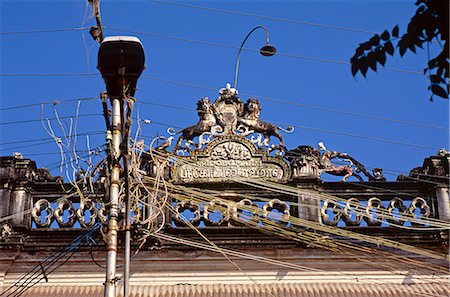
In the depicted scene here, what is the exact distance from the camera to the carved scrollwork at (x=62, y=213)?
12523 millimetres

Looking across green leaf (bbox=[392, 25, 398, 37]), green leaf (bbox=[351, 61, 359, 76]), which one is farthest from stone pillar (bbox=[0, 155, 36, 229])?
green leaf (bbox=[392, 25, 398, 37])

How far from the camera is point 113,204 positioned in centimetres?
880

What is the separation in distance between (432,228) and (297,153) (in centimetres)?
216

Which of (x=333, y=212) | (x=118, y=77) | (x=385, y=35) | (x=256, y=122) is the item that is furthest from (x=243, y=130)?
(x=385, y=35)

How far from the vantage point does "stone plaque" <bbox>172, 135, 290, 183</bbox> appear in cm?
1298

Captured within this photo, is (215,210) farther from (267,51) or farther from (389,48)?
(389,48)

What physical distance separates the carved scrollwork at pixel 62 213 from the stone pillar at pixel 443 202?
16.3ft

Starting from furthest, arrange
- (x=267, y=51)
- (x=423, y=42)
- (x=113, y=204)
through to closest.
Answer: (x=267, y=51), (x=113, y=204), (x=423, y=42)

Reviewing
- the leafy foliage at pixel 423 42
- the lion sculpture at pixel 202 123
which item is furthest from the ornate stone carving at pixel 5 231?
the leafy foliage at pixel 423 42

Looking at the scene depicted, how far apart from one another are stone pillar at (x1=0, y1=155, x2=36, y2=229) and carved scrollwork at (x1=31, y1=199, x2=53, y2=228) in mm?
84

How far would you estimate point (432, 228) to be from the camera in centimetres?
1245

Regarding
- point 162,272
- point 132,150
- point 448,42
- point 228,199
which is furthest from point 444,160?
point 448,42

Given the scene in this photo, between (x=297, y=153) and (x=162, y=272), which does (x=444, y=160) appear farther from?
(x=162, y=272)

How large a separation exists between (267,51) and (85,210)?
3.30m
